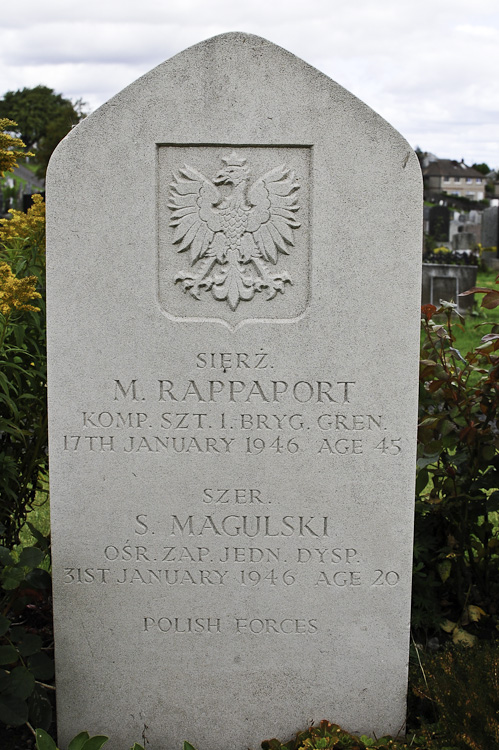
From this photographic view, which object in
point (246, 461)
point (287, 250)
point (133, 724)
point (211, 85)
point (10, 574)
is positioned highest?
point (211, 85)

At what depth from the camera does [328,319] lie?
284 centimetres

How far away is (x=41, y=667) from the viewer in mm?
2895

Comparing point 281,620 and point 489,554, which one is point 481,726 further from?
point 489,554

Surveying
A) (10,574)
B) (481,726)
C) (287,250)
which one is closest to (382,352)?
(287,250)

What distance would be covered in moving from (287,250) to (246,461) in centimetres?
81

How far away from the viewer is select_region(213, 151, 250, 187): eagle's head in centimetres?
278

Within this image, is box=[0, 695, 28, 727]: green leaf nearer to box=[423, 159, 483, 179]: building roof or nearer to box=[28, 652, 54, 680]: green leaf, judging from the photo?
box=[28, 652, 54, 680]: green leaf

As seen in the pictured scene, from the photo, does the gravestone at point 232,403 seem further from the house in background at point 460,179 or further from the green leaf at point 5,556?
the house in background at point 460,179

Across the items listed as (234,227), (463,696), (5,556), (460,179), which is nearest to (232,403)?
(234,227)

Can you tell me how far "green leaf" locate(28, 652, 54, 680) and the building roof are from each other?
78.3 metres

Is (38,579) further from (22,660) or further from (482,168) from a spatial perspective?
(482,168)

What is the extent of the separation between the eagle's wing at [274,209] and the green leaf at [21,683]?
5.74ft

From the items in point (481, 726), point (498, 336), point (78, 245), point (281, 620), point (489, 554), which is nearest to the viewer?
point (481, 726)

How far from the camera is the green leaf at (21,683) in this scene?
271cm
